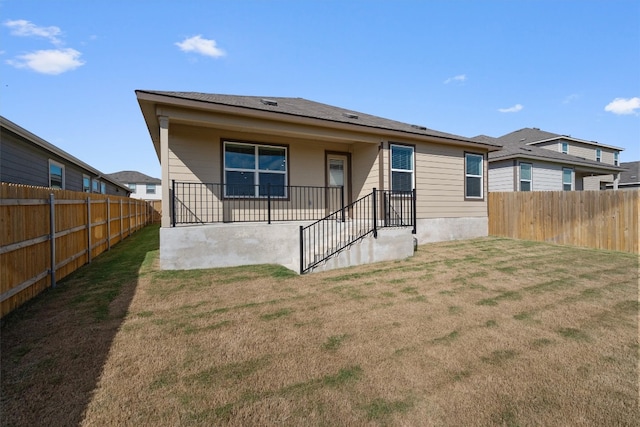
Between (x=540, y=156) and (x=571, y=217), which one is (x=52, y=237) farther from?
(x=540, y=156)

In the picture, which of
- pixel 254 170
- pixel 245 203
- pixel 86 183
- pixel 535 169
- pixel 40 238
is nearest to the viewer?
pixel 40 238

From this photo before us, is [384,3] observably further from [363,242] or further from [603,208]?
[603,208]

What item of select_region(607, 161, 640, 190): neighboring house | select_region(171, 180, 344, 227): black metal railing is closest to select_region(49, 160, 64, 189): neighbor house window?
select_region(171, 180, 344, 227): black metal railing

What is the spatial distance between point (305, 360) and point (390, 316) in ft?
5.00

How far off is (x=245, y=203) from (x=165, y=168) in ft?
7.25

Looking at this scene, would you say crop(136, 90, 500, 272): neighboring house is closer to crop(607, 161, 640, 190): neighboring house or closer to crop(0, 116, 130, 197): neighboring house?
crop(0, 116, 130, 197): neighboring house

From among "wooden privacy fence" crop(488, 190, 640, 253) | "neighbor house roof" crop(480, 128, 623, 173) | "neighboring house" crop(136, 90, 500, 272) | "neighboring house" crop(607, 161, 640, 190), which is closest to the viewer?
"neighboring house" crop(136, 90, 500, 272)

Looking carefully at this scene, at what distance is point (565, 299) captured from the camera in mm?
4453

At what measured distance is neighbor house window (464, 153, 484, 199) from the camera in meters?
10.8

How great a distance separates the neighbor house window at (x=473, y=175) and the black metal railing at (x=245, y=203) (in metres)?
5.41

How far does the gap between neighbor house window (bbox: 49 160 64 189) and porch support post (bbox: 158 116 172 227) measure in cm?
785

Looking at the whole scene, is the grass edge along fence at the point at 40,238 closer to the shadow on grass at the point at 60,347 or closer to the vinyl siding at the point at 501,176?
the shadow on grass at the point at 60,347

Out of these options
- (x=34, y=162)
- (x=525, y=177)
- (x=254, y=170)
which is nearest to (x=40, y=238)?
(x=254, y=170)

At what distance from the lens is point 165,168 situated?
21.1 ft
